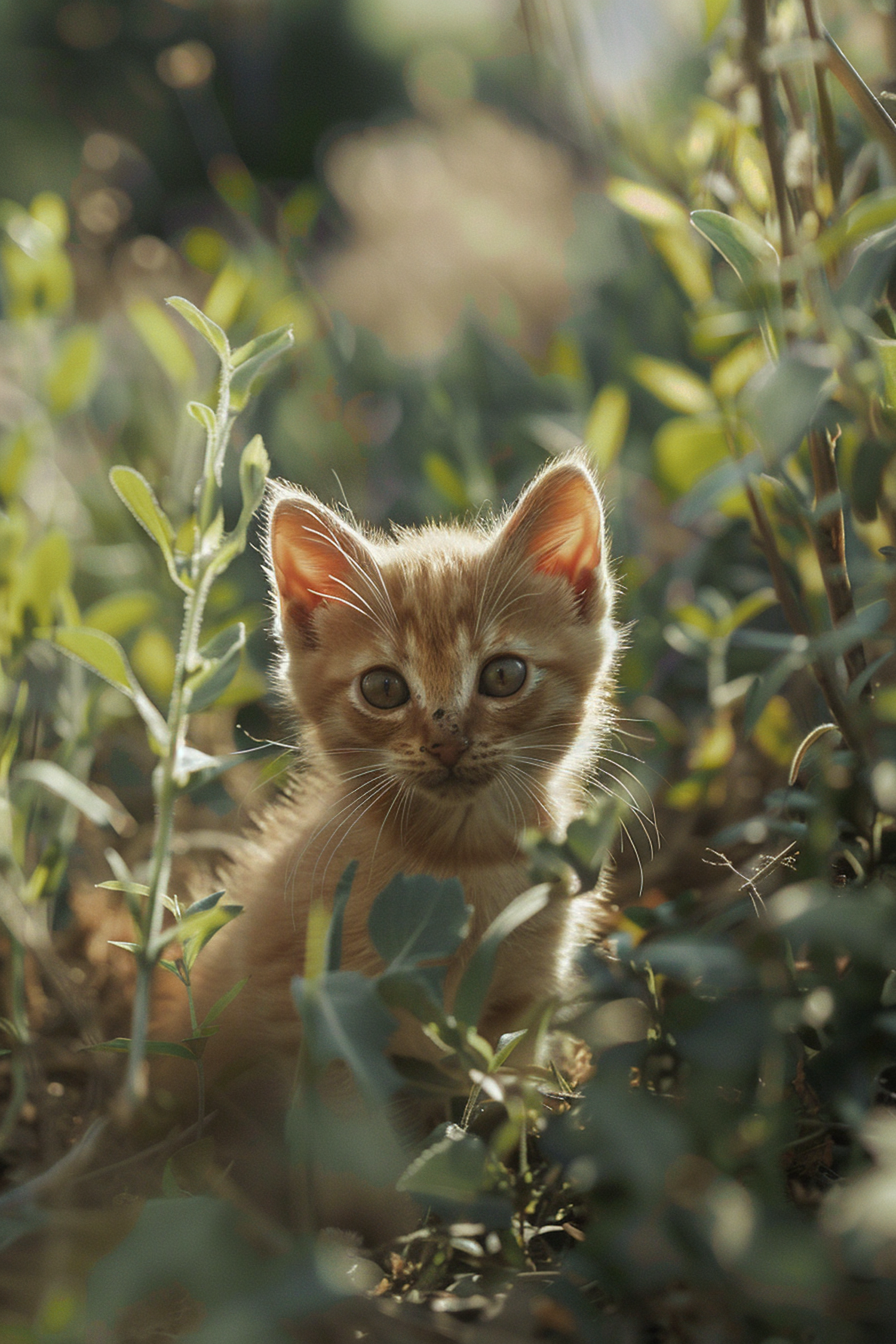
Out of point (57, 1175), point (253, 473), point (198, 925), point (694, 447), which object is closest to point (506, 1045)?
point (198, 925)

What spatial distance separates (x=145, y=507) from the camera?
686mm

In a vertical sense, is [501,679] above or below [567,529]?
below

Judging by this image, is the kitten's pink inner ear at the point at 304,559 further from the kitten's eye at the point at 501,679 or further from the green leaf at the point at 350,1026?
the green leaf at the point at 350,1026

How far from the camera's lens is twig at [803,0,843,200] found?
0.77 m

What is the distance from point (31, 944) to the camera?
0.85 metres

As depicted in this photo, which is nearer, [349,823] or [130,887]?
[130,887]

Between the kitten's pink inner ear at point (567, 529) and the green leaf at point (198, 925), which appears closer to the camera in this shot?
the green leaf at point (198, 925)

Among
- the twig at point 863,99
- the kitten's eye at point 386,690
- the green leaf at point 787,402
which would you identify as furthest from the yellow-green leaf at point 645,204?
the kitten's eye at point 386,690

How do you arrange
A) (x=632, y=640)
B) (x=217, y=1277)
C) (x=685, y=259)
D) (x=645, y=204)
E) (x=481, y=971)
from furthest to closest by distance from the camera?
(x=632, y=640)
(x=685, y=259)
(x=645, y=204)
(x=481, y=971)
(x=217, y=1277)

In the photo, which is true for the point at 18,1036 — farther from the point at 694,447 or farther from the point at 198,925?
the point at 694,447

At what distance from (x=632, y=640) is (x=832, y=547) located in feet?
1.84

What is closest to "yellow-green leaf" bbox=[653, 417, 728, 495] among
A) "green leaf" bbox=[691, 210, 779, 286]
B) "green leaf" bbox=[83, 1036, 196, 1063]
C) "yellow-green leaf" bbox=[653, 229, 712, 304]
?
"green leaf" bbox=[691, 210, 779, 286]

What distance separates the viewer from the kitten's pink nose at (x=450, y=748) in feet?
3.34

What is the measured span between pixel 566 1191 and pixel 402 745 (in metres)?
0.50
